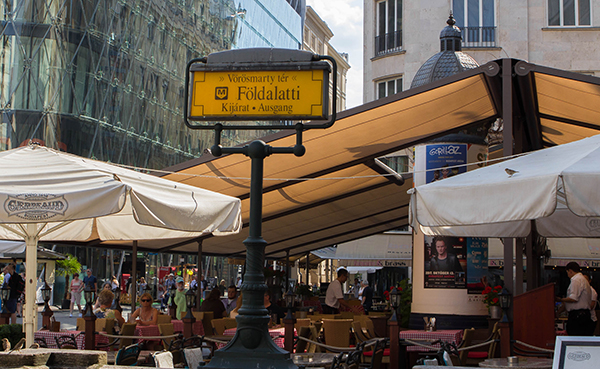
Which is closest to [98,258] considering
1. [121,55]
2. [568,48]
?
[121,55]

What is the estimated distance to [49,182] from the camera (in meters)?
6.41

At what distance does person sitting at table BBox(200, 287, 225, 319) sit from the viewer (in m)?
13.2

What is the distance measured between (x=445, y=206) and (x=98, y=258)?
30.2m

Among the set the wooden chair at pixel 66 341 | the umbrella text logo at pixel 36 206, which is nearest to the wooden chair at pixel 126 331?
the wooden chair at pixel 66 341

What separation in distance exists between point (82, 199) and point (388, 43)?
73.0 feet

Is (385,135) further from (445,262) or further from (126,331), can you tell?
(126,331)

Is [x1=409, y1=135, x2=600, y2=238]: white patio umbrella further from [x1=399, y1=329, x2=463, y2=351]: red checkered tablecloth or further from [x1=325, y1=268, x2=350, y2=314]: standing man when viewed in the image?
[x1=325, y1=268, x2=350, y2=314]: standing man

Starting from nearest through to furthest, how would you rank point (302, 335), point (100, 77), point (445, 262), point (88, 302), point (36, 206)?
1. point (36, 206)
2. point (302, 335)
3. point (88, 302)
4. point (445, 262)
5. point (100, 77)

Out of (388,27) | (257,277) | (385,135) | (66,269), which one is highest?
(388,27)

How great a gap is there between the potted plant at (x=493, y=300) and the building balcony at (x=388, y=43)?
17502 mm

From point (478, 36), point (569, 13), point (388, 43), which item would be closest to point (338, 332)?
point (478, 36)

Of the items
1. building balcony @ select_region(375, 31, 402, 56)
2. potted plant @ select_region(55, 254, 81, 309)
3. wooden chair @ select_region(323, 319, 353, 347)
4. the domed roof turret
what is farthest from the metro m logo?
potted plant @ select_region(55, 254, 81, 309)

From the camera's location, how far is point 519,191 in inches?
228

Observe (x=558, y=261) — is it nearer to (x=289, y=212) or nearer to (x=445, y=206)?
(x=289, y=212)
